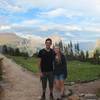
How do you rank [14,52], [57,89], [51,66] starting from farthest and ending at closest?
[14,52], [57,89], [51,66]

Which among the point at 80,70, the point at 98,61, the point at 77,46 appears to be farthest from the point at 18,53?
the point at 80,70

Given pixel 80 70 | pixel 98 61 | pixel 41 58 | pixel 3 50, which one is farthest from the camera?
pixel 3 50

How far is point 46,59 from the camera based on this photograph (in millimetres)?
14633

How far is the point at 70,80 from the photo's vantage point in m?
21.9

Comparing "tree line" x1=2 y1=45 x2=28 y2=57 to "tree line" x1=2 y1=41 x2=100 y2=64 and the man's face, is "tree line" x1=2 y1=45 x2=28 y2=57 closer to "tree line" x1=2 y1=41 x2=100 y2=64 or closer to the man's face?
"tree line" x1=2 y1=41 x2=100 y2=64

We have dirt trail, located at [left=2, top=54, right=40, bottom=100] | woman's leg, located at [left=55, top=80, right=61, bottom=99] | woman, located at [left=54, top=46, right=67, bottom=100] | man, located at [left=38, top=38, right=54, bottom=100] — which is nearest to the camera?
man, located at [left=38, top=38, right=54, bottom=100]

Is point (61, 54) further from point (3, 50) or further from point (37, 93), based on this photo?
point (3, 50)

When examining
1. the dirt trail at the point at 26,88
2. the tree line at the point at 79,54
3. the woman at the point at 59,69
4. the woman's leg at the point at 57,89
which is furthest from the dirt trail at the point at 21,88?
the tree line at the point at 79,54

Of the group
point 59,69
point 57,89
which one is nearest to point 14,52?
point 57,89

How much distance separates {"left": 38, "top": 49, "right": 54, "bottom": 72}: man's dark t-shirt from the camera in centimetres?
1459

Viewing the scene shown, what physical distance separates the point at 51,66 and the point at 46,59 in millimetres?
297

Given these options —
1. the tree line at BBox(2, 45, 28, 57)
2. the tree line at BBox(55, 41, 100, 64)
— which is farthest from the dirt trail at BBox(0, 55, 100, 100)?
the tree line at BBox(2, 45, 28, 57)

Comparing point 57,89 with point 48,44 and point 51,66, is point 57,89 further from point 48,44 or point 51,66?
point 48,44

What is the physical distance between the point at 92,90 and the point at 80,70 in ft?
28.1
